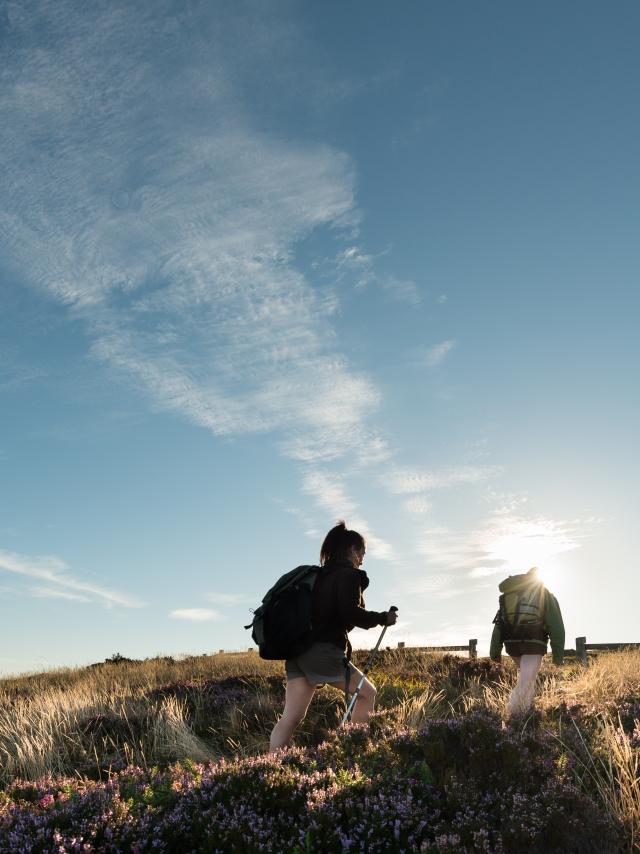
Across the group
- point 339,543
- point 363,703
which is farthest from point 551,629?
point 339,543

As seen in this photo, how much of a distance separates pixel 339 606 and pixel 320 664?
525 millimetres

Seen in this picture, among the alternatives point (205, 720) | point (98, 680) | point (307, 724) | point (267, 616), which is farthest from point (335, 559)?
point (98, 680)

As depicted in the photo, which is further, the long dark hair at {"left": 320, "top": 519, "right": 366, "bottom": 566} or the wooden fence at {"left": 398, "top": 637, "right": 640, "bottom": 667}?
the wooden fence at {"left": 398, "top": 637, "right": 640, "bottom": 667}

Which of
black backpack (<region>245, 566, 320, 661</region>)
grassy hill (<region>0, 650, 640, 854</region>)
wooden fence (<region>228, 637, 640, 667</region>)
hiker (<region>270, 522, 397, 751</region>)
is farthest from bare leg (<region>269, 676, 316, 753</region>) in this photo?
wooden fence (<region>228, 637, 640, 667</region>)

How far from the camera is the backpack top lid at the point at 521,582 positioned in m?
8.83

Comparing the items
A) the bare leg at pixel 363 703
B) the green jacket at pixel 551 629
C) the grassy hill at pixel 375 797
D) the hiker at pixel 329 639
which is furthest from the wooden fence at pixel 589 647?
the hiker at pixel 329 639

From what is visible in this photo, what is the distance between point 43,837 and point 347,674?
111 inches

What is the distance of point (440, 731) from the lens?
5.67 m

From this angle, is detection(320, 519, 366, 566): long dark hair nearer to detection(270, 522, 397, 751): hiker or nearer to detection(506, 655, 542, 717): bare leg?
detection(270, 522, 397, 751): hiker

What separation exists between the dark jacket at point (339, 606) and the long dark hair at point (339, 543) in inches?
6.0

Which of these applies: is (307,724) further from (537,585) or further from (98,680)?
(98,680)

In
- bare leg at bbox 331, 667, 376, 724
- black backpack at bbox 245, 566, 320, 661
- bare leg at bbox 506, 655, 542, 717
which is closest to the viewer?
black backpack at bbox 245, 566, 320, 661

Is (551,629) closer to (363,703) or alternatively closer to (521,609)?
(521,609)

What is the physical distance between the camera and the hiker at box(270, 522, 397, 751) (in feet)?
19.9
